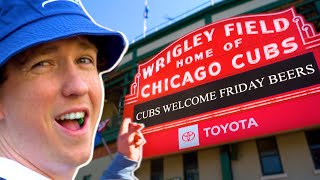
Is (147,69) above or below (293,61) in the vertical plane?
above

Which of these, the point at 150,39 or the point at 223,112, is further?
the point at 150,39

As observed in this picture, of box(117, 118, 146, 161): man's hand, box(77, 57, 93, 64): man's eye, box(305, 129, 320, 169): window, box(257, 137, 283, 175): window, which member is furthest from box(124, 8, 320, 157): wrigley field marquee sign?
box(77, 57, 93, 64): man's eye

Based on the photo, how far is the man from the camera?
887 millimetres

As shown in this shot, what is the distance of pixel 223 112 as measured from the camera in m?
9.33

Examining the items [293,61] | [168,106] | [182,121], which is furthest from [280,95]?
[168,106]

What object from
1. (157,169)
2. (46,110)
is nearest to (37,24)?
(46,110)

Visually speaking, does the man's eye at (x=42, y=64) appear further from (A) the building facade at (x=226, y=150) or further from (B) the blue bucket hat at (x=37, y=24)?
(A) the building facade at (x=226, y=150)

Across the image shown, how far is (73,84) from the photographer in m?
0.94

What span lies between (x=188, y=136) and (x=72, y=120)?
29.3 feet

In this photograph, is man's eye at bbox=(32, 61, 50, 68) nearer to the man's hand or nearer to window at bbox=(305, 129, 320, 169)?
the man's hand

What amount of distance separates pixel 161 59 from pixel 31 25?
38.1 feet

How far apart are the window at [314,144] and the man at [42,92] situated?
875 cm

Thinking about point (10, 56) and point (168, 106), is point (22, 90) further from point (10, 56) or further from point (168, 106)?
point (168, 106)

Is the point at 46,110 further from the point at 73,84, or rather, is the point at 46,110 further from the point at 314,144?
the point at 314,144
